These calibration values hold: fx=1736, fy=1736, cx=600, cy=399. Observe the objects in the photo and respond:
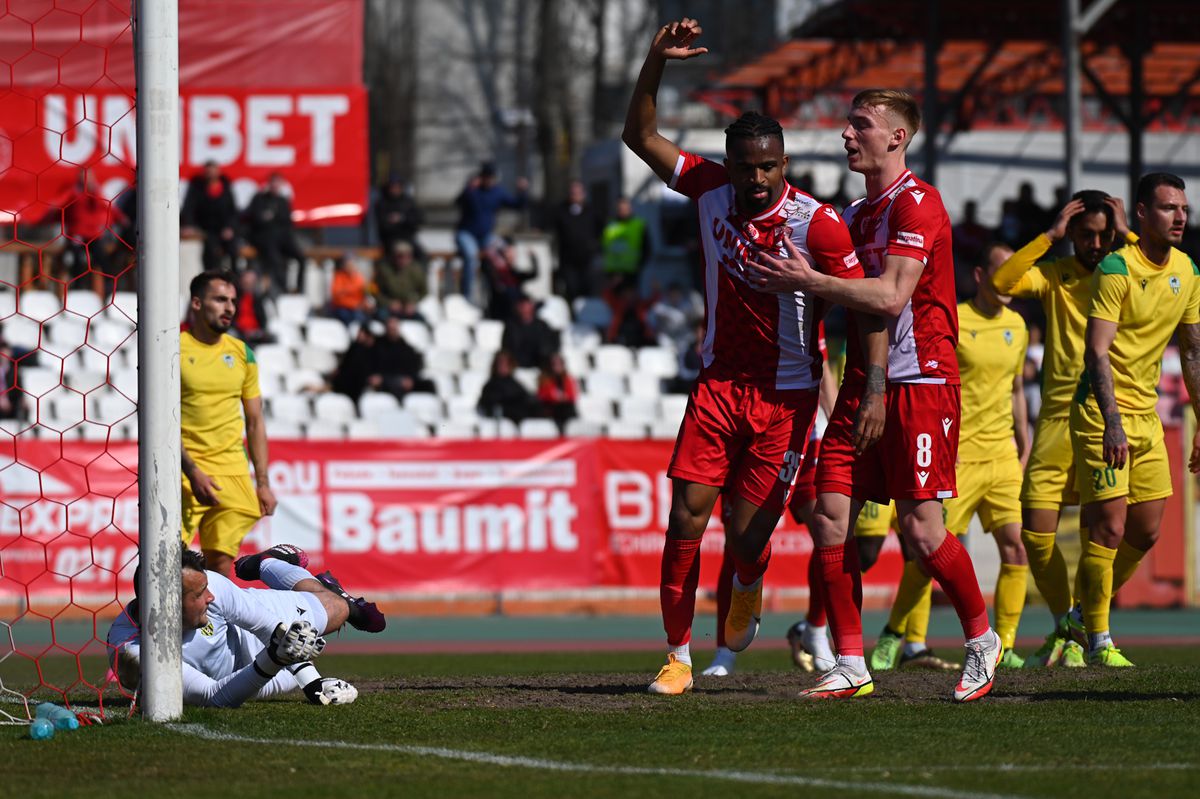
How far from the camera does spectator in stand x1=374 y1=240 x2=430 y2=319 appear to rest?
22.5 m

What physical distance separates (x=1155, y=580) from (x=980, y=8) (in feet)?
38.9

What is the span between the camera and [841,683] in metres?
7.46

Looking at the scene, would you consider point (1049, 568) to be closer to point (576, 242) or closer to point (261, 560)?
point (261, 560)

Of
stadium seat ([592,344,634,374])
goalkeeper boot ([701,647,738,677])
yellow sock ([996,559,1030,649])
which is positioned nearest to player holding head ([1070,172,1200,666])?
yellow sock ([996,559,1030,649])

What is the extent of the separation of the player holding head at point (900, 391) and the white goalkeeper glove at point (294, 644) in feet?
7.04

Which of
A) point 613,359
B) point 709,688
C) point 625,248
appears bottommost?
point 709,688

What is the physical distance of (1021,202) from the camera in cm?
2381

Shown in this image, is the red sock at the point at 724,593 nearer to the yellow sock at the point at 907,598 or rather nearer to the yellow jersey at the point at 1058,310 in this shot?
the yellow sock at the point at 907,598

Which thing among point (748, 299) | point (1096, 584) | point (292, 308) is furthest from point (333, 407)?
point (748, 299)

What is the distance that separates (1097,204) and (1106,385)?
52.9 inches

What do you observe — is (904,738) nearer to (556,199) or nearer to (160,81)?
(160,81)

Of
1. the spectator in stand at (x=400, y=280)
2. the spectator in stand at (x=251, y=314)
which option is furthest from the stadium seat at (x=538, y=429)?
→ the spectator in stand at (x=400, y=280)

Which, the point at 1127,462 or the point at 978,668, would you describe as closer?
the point at 978,668

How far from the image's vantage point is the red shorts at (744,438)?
24.8ft
